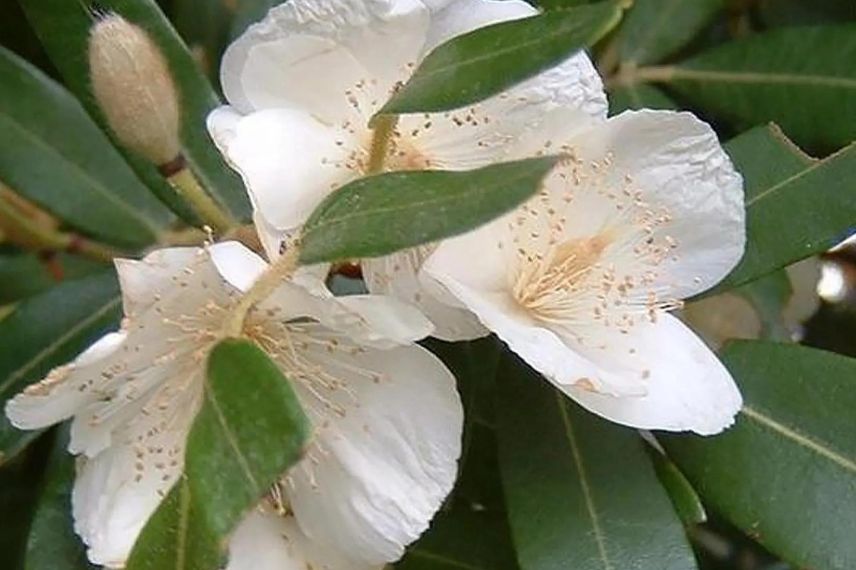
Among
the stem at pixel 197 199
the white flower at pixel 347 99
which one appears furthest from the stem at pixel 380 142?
the stem at pixel 197 199

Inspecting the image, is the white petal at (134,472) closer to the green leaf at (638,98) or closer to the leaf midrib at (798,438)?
the leaf midrib at (798,438)

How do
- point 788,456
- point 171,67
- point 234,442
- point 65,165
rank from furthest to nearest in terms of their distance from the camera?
1. point 65,165
2. point 171,67
3. point 788,456
4. point 234,442

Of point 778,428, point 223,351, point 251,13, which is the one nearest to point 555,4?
point 251,13

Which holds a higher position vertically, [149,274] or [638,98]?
[149,274]

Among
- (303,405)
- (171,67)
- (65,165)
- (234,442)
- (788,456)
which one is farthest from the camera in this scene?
(65,165)

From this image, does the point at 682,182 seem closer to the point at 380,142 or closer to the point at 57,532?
the point at 380,142

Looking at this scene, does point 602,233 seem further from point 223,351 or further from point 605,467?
point 223,351

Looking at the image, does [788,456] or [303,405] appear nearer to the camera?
[303,405]

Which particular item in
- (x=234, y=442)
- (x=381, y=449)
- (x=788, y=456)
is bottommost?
(x=788, y=456)

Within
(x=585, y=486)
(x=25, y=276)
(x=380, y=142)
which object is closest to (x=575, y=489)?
(x=585, y=486)
